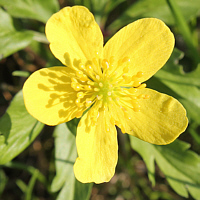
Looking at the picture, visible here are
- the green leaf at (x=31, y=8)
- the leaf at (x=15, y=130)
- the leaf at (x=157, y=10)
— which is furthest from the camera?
the leaf at (x=157, y=10)

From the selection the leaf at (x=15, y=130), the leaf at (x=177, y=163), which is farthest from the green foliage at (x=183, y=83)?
the leaf at (x=15, y=130)

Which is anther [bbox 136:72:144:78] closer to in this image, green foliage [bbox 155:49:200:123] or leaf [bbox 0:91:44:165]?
green foliage [bbox 155:49:200:123]

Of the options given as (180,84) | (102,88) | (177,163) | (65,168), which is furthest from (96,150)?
(180,84)

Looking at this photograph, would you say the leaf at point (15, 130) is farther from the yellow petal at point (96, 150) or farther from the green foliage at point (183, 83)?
the green foliage at point (183, 83)

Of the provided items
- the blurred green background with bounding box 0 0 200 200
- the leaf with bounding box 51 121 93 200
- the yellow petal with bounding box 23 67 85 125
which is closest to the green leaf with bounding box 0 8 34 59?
the blurred green background with bounding box 0 0 200 200

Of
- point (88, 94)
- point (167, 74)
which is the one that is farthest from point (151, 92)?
point (167, 74)

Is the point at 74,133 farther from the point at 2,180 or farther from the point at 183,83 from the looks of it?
the point at 2,180
